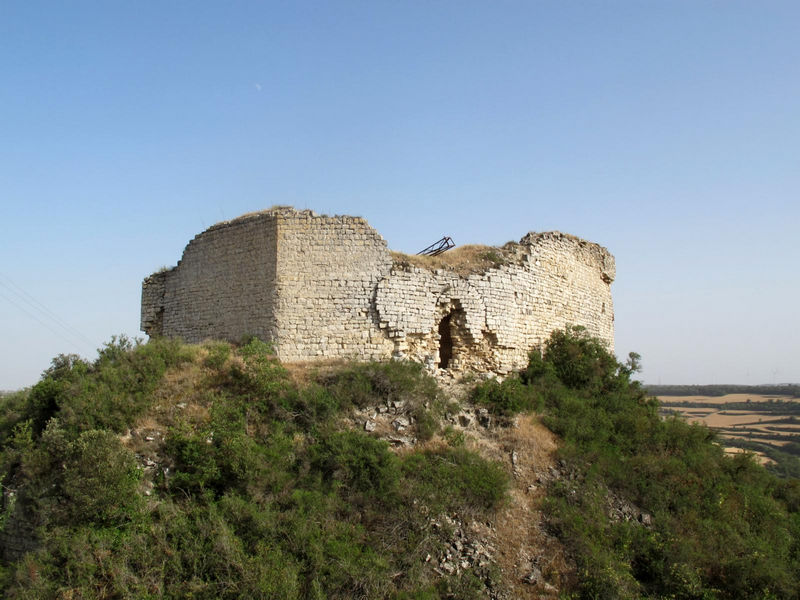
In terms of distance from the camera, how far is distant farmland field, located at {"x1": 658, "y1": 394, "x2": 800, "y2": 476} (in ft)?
124

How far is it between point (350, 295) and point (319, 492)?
4.12 metres

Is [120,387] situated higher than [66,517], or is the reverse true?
Result: [120,387]

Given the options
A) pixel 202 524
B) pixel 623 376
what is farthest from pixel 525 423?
pixel 202 524

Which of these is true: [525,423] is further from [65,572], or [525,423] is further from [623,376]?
[65,572]

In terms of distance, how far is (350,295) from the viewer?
36.3 feet

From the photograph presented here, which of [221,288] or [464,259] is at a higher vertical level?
[464,259]

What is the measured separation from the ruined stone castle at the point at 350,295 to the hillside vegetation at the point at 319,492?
84 cm

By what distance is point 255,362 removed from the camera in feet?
32.0

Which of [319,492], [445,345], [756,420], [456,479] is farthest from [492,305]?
[756,420]

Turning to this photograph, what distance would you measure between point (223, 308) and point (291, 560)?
6080 millimetres

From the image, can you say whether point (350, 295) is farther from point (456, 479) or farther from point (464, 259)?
point (456, 479)

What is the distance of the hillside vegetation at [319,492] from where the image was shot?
Result: 696 cm

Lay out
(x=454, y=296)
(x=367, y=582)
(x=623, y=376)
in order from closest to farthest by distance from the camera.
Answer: (x=367, y=582)
(x=454, y=296)
(x=623, y=376)

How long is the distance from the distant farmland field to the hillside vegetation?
18255 millimetres
